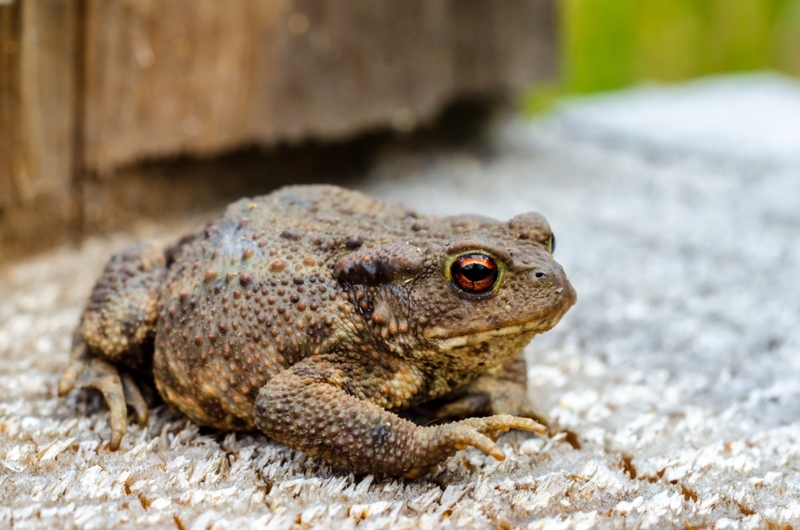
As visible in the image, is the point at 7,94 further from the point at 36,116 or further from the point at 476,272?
the point at 476,272

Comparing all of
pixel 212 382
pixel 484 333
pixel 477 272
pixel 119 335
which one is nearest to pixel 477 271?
pixel 477 272

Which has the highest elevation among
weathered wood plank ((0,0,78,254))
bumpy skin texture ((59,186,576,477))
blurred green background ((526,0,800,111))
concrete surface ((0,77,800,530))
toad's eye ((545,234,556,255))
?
blurred green background ((526,0,800,111))

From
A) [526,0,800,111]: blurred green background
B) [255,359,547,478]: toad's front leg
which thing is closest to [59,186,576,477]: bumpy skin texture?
[255,359,547,478]: toad's front leg

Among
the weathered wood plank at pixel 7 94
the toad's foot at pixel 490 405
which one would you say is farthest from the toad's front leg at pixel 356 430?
the weathered wood plank at pixel 7 94

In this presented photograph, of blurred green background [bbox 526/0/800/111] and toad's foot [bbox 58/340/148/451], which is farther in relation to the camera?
blurred green background [bbox 526/0/800/111]

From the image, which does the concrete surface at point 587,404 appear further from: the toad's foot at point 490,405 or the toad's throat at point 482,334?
the toad's throat at point 482,334

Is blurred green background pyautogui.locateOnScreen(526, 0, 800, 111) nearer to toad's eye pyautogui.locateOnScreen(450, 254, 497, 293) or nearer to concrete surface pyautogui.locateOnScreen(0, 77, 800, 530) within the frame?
concrete surface pyautogui.locateOnScreen(0, 77, 800, 530)
